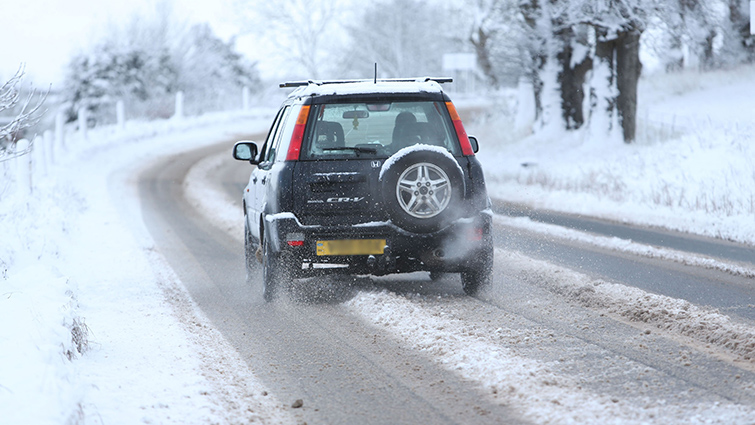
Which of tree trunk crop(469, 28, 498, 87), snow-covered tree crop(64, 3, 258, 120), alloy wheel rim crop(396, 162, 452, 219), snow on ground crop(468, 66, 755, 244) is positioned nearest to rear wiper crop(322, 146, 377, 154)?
alloy wheel rim crop(396, 162, 452, 219)

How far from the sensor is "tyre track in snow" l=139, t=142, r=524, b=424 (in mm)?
4594

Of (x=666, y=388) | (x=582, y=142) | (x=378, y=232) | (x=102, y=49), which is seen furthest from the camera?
(x=102, y=49)

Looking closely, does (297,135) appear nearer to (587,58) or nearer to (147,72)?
(587,58)

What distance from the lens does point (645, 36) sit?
21656 mm

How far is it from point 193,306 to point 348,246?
1.60 meters

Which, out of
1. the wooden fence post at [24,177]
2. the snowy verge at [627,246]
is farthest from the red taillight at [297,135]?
the wooden fence post at [24,177]

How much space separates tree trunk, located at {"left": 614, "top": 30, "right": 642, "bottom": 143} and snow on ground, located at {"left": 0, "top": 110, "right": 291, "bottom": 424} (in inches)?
548

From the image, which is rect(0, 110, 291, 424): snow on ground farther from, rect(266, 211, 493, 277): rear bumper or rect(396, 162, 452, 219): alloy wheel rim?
rect(396, 162, 452, 219): alloy wheel rim

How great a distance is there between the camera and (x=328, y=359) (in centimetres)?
573

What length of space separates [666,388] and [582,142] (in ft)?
63.8

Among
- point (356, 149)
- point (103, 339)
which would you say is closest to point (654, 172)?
point (356, 149)

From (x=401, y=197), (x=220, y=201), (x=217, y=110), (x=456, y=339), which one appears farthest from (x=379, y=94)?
(x=217, y=110)

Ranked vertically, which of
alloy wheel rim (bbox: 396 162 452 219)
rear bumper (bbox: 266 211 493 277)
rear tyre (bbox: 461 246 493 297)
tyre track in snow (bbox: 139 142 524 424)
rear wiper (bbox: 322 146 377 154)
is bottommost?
tyre track in snow (bbox: 139 142 524 424)

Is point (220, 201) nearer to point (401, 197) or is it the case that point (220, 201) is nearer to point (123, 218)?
point (123, 218)
